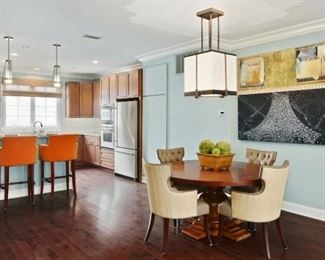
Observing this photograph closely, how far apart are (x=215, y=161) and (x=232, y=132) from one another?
6.36 feet

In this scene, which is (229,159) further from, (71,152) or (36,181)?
(36,181)

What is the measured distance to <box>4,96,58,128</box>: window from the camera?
26.8 ft

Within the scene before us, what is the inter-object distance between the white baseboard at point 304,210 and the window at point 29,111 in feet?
21.9

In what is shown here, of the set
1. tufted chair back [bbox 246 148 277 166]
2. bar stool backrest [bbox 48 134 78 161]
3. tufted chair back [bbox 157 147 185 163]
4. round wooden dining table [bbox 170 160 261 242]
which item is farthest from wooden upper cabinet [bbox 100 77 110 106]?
tufted chair back [bbox 246 148 277 166]

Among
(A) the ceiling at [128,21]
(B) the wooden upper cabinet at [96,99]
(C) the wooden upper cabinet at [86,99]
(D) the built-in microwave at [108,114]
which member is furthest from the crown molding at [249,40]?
(C) the wooden upper cabinet at [86,99]

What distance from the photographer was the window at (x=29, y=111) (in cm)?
818

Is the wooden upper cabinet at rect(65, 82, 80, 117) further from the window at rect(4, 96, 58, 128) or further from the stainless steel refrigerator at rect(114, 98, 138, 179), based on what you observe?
the stainless steel refrigerator at rect(114, 98, 138, 179)

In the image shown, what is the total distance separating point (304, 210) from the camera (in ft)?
14.3

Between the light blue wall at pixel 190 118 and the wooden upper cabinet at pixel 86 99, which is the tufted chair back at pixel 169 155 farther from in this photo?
the wooden upper cabinet at pixel 86 99

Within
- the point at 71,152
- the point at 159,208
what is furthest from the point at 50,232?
the point at 71,152

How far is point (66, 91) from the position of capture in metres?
8.84

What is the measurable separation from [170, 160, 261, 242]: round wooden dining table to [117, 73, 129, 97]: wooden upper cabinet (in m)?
3.52

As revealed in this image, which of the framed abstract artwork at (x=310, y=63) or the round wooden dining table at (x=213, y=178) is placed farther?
the framed abstract artwork at (x=310, y=63)

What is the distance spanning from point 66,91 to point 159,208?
6572mm
